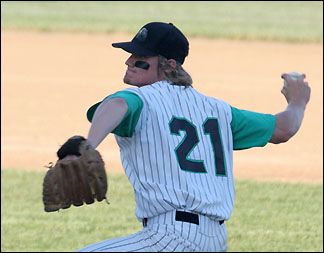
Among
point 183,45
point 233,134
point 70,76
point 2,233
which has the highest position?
point 70,76

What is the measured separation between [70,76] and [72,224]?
835 cm

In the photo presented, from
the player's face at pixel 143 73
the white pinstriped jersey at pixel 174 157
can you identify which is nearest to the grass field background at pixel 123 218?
the player's face at pixel 143 73

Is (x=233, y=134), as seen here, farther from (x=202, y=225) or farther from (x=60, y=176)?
(x=60, y=176)

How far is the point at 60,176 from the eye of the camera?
2.91 metres

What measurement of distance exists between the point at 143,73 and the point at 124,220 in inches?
152

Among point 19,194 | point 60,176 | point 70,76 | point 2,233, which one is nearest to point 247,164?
point 19,194

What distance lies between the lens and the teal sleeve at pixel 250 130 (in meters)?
3.49

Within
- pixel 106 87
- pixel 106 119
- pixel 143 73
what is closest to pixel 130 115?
pixel 106 119

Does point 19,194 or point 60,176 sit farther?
point 19,194

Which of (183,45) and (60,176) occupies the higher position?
(183,45)

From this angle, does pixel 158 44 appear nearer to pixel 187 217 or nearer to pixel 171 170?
pixel 171 170

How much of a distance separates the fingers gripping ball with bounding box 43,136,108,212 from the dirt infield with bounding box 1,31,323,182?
6213mm

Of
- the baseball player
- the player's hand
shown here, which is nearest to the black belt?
the baseball player

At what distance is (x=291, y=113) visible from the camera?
11.8 ft
